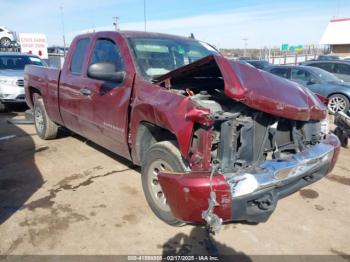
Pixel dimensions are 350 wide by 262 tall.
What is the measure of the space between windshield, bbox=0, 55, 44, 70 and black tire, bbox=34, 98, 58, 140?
15.5 feet


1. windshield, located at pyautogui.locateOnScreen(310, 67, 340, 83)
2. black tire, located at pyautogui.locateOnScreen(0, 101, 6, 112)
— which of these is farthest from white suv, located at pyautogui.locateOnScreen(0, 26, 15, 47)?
windshield, located at pyautogui.locateOnScreen(310, 67, 340, 83)

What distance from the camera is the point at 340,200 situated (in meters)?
4.02

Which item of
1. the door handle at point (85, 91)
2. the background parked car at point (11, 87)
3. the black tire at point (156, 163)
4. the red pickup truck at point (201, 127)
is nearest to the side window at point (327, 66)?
the red pickup truck at point (201, 127)

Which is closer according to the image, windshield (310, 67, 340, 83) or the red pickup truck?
the red pickup truck

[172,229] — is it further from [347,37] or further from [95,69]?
[347,37]

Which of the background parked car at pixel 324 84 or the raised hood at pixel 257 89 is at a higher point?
the raised hood at pixel 257 89

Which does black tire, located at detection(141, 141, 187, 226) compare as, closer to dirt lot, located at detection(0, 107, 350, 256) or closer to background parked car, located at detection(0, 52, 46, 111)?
dirt lot, located at detection(0, 107, 350, 256)

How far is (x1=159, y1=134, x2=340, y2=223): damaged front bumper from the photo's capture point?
103 inches

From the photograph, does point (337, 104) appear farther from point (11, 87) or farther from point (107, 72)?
point (11, 87)

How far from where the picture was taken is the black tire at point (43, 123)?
20.4 feet

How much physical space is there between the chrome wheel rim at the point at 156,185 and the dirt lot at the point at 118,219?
21 cm

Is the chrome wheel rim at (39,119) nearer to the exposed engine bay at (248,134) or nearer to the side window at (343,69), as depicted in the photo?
the exposed engine bay at (248,134)

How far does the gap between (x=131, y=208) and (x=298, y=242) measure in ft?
5.80

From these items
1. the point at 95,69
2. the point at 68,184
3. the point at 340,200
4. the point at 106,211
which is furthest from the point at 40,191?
the point at 340,200
